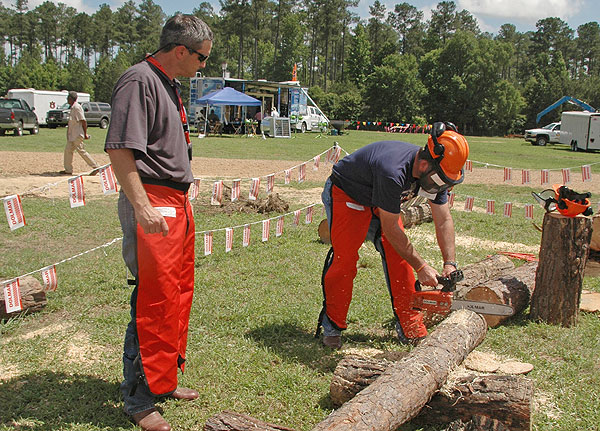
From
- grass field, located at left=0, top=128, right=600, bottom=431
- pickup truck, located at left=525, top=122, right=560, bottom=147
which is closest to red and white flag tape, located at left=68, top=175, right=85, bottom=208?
grass field, located at left=0, top=128, right=600, bottom=431

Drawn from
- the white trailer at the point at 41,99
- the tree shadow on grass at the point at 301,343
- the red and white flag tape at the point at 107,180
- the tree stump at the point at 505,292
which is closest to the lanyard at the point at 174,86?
the tree shadow on grass at the point at 301,343

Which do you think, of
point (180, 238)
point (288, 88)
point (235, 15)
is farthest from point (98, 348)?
point (235, 15)

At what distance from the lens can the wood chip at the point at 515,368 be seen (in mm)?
3617

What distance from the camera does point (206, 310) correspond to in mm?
4730

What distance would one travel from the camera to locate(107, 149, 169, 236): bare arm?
2621 mm

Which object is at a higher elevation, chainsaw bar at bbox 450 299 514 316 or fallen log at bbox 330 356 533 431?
chainsaw bar at bbox 450 299 514 316

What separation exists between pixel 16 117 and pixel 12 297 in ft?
75.2

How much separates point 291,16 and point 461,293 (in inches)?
2974

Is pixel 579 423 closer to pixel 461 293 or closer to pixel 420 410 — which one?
pixel 420 410

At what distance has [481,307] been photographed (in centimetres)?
389

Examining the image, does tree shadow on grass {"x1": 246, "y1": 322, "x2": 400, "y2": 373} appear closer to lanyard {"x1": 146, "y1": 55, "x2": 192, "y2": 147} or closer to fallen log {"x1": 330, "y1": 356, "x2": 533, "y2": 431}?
fallen log {"x1": 330, "y1": 356, "x2": 533, "y2": 431}

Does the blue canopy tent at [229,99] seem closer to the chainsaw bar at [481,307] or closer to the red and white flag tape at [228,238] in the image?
the red and white flag tape at [228,238]

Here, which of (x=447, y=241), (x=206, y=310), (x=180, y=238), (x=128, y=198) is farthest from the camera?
(x=206, y=310)

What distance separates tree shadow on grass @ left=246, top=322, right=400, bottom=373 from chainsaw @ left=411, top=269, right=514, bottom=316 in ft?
1.93
